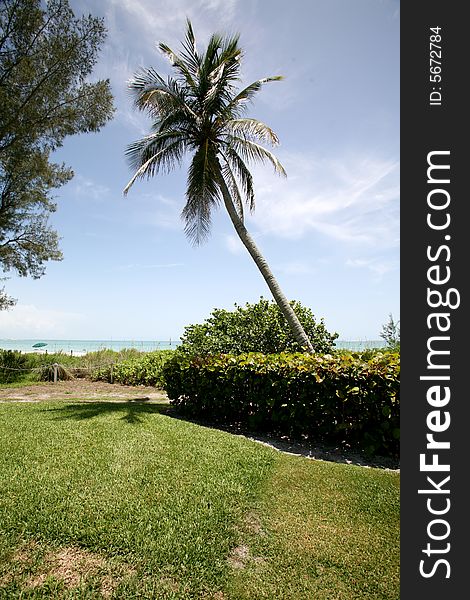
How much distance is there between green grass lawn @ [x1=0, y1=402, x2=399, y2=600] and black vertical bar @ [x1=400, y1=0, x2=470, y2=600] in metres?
0.88

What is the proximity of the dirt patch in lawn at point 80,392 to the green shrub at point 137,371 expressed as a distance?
419 millimetres

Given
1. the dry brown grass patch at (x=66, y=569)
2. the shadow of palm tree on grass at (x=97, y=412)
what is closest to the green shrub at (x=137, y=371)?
the shadow of palm tree on grass at (x=97, y=412)

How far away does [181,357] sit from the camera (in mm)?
8531

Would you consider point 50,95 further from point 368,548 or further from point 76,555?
point 368,548

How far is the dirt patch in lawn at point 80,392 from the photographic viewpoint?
11.0 m

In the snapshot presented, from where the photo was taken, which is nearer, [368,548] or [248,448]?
[368,548]

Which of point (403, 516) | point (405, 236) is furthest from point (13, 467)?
point (405, 236)

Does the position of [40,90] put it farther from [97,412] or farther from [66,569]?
[66,569]

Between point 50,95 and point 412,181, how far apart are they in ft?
47.6

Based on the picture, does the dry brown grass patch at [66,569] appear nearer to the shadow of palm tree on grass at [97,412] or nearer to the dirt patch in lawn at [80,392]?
the shadow of palm tree on grass at [97,412]

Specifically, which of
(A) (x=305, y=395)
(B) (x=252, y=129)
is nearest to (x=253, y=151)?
(B) (x=252, y=129)

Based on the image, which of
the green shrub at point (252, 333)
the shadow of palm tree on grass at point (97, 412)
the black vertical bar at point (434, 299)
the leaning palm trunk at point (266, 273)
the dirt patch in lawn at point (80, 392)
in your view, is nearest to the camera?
the black vertical bar at point (434, 299)

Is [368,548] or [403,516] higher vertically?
[403,516]

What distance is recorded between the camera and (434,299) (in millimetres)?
2357
